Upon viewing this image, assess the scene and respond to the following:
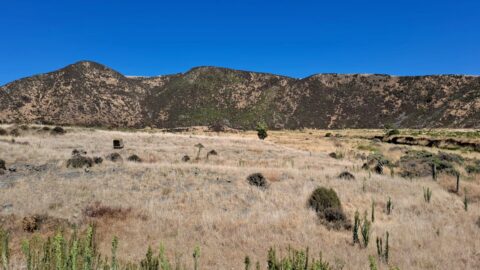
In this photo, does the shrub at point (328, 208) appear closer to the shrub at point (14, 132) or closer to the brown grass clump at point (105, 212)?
the brown grass clump at point (105, 212)

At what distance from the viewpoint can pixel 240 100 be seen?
5846 inches

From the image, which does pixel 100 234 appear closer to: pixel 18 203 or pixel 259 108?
pixel 18 203

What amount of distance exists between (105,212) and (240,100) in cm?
13894

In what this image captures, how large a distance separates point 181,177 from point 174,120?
118 meters

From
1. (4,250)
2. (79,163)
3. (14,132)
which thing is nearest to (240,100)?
(14,132)

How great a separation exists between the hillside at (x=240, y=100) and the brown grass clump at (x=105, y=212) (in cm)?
10775

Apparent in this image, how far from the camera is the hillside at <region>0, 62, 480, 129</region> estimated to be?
382ft

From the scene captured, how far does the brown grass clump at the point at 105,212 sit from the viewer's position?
10.3 m

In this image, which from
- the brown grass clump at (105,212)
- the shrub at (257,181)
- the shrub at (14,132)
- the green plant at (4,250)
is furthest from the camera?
the shrub at (14,132)

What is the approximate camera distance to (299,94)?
5871 inches

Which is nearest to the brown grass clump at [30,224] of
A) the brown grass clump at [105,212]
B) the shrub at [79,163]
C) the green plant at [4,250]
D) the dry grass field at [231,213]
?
the dry grass field at [231,213]

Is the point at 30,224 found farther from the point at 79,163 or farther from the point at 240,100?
the point at 240,100

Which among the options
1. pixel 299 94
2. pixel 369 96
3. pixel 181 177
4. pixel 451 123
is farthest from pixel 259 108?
pixel 181 177

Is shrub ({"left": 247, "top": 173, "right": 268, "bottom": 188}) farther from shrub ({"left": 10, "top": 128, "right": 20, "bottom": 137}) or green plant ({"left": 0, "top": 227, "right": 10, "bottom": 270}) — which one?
shrub ({"left": 10, "top": 128, "right": 20, "bottom": 137})
